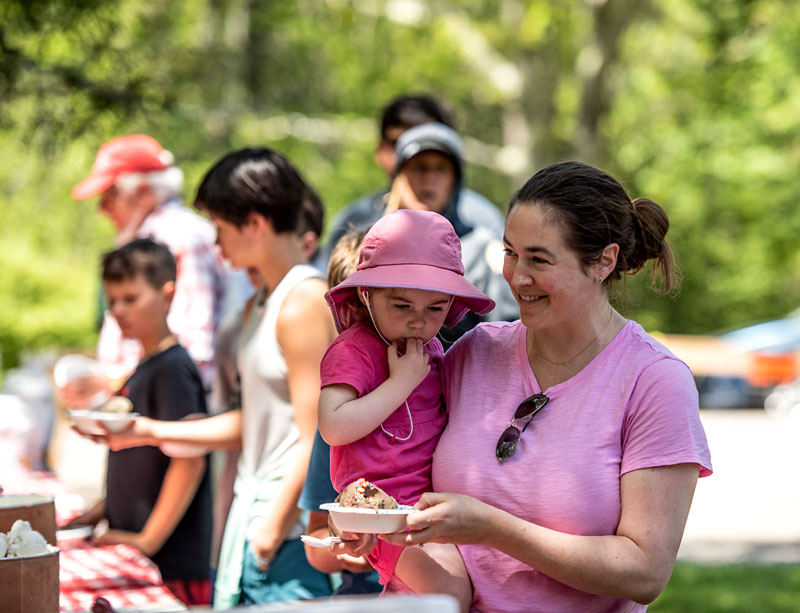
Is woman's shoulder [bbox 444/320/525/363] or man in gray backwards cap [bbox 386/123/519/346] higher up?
man in gray backwards cap [bbox 386/123/519/346]

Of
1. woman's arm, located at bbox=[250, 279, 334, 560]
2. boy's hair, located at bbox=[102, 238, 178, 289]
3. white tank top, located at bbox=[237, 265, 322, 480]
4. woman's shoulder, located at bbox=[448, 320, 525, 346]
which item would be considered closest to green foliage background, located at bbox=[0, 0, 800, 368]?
boy's hair, located at bbox=[102, 238, 178, 289]

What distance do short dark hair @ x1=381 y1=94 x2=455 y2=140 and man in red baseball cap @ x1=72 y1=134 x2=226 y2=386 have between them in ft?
3.14

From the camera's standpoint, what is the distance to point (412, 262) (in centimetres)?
233

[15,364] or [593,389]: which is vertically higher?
[593,389]

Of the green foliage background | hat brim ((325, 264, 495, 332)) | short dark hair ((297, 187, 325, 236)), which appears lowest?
hat brim ((325, 264, 495, 332))

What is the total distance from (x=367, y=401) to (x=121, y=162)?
3.32 m

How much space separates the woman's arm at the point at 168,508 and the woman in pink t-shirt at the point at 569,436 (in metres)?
1.66

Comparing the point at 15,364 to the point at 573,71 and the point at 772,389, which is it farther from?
the point at 772,389

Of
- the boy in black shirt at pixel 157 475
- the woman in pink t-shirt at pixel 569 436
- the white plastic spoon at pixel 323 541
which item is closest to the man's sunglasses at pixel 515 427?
the woman in pink t-shirt at pixel 569 436

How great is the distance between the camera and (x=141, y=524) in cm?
384

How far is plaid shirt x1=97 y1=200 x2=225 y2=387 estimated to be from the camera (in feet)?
15.5

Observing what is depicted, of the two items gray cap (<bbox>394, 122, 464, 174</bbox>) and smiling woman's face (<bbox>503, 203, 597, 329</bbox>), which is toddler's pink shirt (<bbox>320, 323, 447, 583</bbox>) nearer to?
smiling woman's face (<bbox>503, 203, 597, 329</bbox>)

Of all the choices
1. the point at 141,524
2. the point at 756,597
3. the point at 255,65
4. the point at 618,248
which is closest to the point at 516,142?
the point at 756,597

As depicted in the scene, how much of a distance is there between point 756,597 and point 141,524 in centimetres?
495
